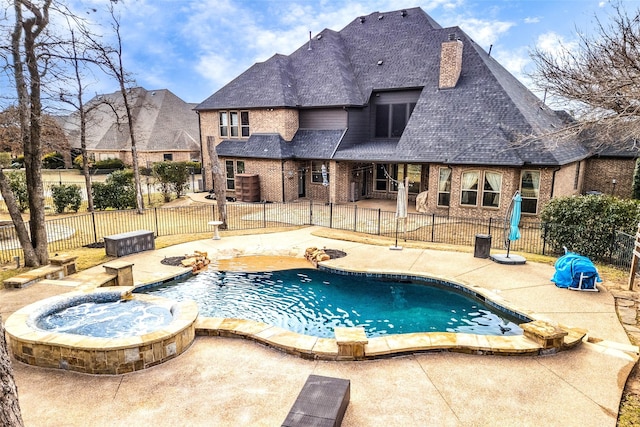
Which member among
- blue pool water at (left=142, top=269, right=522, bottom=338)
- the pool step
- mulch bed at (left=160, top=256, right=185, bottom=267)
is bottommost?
blue pool water at (left=142, top=269, right=522, bottom=338)

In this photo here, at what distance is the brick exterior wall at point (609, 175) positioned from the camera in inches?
939

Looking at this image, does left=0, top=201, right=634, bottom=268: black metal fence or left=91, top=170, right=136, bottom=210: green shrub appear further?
left=91, top=170, right=136, bottom=210: green shrub

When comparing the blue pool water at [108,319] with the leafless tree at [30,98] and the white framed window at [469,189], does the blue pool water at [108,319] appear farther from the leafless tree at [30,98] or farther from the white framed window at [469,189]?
the white framed window at [469,189]

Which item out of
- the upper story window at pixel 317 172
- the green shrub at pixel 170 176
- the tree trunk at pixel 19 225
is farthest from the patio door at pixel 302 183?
the tree trunk at pixel 19 225

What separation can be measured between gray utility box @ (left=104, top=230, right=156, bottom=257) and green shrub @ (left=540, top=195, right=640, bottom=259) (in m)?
13.9

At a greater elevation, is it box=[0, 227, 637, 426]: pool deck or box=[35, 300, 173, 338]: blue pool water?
box=[35, 300, 173, 338]: blue pool water

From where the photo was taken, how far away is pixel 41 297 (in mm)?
9320

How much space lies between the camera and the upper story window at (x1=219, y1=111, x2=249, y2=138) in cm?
2569

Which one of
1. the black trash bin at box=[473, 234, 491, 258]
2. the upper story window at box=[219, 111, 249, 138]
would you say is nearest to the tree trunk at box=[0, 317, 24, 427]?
the black trash bin at box=[473, 234, 491, 258]

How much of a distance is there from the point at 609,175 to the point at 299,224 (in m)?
20.1

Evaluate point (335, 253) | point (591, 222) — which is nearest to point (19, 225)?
point (335, 253)

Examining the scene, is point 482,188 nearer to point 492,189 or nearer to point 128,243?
point 492,189

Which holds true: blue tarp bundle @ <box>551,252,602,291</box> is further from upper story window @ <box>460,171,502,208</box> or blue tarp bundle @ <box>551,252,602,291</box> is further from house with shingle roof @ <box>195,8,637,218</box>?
upper story window @ <box>460,171,502,208</box>

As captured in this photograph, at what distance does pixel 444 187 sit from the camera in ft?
66.1
